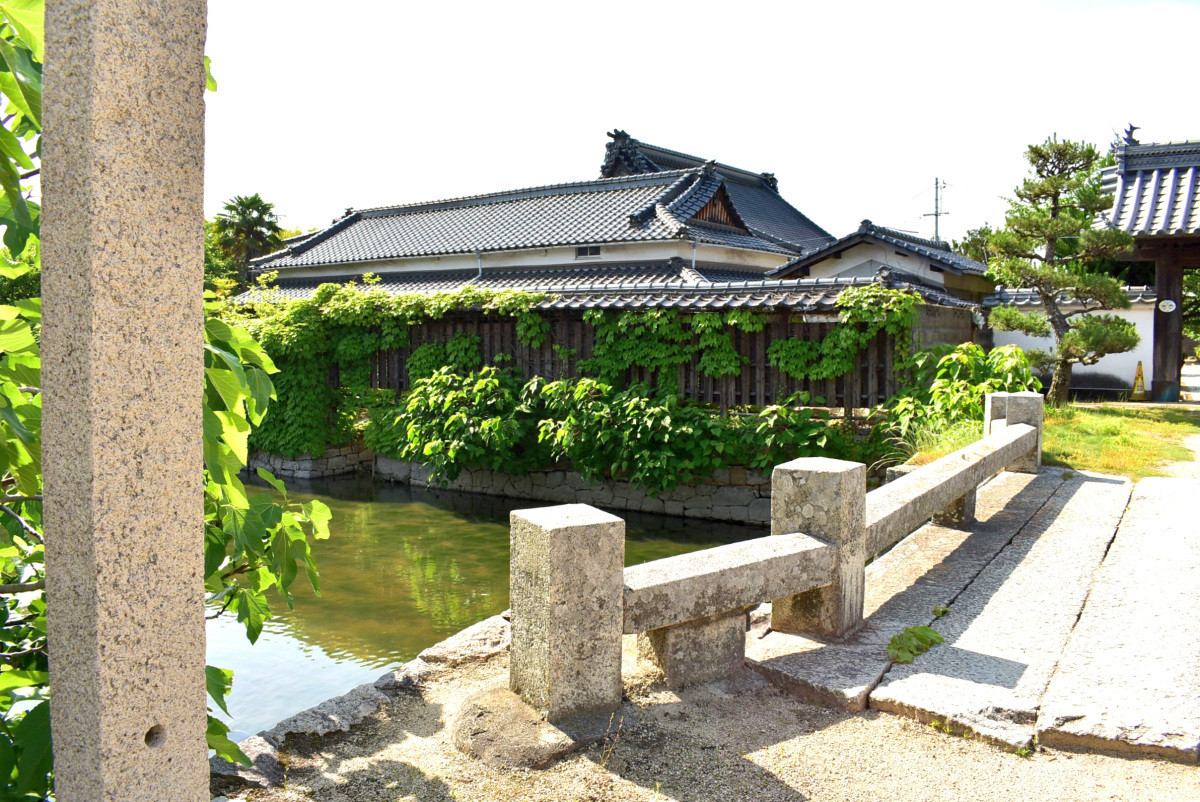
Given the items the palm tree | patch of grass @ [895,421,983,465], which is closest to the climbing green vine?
patch of grass @ [895,421,983,465]

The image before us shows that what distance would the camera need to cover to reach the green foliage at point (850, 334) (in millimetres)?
10203

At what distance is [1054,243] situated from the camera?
12.1 metres

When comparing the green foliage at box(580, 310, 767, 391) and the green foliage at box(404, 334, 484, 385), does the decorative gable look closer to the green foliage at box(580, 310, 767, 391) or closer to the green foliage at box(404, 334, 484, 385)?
the green foliage at box(404, 334, 484, 385)

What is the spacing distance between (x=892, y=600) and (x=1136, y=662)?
3.97ft

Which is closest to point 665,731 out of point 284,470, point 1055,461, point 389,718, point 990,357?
point 389,718

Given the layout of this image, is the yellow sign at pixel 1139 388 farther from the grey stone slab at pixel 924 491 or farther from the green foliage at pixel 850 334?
the grey stone slab at pixel 924 491

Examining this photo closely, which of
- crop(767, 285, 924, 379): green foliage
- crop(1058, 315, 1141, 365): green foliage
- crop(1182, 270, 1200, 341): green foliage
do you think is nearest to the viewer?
crop(767, 285, 924, 379): green foliage

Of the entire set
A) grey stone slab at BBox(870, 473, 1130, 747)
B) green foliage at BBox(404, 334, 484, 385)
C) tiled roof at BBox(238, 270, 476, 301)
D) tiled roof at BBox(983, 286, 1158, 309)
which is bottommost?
grey stone slab at BBox(870, 473, 1130, 747)

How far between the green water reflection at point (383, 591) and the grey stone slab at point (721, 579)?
3.32 meters

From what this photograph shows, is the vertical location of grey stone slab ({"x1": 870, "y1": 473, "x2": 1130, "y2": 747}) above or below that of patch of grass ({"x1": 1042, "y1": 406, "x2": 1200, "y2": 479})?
below

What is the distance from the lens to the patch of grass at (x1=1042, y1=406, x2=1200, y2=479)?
8117 mm

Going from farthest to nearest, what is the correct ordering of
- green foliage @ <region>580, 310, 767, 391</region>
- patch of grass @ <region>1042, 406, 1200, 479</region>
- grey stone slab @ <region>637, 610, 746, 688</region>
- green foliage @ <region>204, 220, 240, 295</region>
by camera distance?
green foliage @ <region>204, 220, 240, 295</region> → green foliage @ <region>580, 310, 767, 391</region> → patch of grass @ <region>1042, 406, 1200, 479</region> → grey stone slab @ <region>637, 610, 746, 688</region>

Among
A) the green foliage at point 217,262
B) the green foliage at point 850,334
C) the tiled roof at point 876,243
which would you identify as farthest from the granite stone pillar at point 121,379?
the green foliage at point 217,262

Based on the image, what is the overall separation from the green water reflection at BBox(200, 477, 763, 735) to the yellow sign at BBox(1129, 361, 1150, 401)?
29.6 ft
